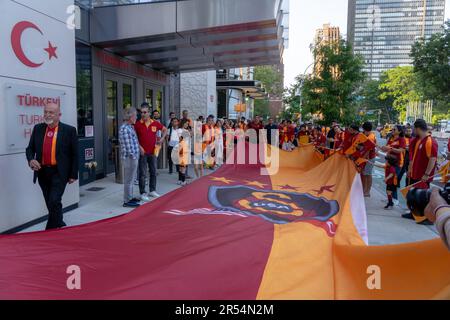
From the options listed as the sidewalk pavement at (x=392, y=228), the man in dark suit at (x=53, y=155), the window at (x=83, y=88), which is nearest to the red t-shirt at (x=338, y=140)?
the sidewalk pavement at (x=392, y=228)

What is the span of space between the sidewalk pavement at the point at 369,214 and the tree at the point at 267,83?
4837 centimetres

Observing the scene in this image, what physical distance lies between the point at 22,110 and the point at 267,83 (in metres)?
58.2

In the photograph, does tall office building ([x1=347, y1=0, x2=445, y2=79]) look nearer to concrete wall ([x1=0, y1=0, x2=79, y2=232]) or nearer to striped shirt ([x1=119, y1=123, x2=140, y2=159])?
striped shirt ([x1=119, y1=123, x2=140, y2=159])

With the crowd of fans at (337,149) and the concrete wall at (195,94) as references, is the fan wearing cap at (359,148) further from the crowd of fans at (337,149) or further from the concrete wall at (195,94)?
the concrete wall at (195,94)

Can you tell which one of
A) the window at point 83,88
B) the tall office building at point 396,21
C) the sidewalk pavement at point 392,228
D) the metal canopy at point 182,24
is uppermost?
the tall office building at point 396,21

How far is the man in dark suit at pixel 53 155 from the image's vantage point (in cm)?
476

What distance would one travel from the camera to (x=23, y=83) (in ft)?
17.4

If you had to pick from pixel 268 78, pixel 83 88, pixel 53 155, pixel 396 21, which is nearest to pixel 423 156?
pixel 53 155

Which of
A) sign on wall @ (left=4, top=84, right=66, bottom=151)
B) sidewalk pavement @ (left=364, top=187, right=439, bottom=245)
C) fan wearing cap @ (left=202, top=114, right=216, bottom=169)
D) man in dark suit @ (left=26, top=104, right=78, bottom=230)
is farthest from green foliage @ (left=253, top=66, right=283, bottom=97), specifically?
man in dark suit @ (left=26, top=104, right=78, bottom=230)

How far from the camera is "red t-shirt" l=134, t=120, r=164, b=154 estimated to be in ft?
24.9

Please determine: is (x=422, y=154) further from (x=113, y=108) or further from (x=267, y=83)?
(x=267, y=83)

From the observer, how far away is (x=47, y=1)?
582 centimetres
